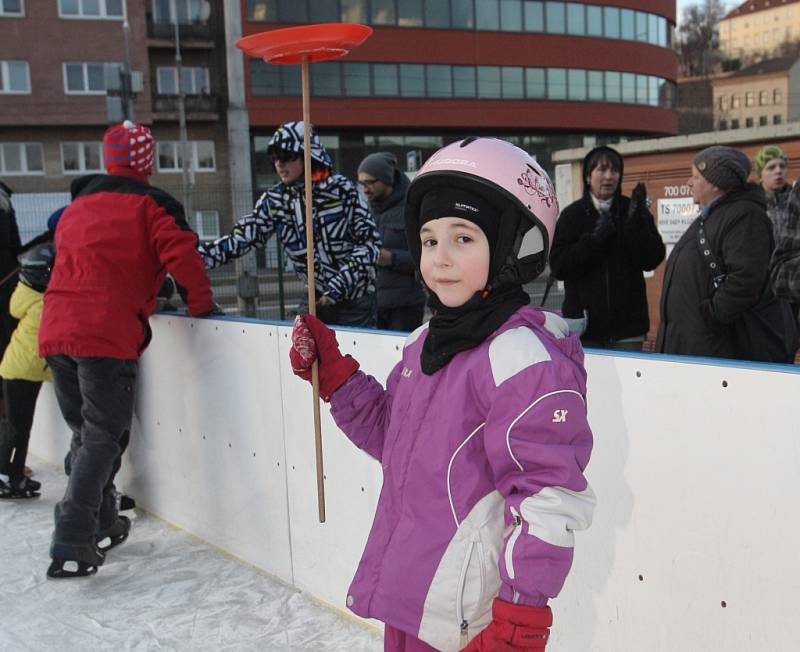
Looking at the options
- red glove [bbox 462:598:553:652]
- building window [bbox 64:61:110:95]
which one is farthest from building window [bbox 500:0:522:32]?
red glove [bbox 462:598:553:652]

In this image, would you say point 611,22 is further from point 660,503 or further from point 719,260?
point 660,503

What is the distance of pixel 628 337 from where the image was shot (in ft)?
12.5

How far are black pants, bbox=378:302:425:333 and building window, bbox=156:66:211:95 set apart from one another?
34.1m

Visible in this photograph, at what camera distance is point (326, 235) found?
382 centimetres

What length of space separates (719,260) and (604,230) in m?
0.49

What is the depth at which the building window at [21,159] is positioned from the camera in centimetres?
3441

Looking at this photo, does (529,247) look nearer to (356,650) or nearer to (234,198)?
(356,650)

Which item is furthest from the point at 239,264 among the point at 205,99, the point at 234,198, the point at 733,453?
the point at 205,99

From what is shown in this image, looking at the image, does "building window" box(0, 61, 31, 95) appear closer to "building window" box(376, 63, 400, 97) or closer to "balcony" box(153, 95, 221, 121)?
"balcony" box(153, 95, 221, 121)

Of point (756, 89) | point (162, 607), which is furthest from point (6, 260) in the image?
point (756, 89)

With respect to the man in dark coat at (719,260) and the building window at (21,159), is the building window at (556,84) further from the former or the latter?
the man in dark coat at (719,260)

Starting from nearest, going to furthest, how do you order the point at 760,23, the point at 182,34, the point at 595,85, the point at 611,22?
1. the point at 182,34
2. the point at 595,85
3. the point at 611,22
4. the point at 760,23

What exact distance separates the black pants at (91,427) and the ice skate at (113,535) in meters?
0.10

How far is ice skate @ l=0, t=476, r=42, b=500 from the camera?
4.78 metres
